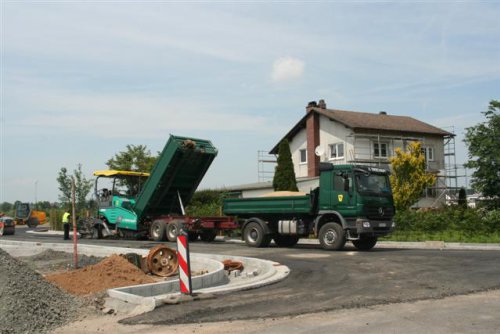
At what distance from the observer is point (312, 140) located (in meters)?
43.4

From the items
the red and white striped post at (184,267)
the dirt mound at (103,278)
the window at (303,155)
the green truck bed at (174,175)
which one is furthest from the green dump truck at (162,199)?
the window at (303,155)

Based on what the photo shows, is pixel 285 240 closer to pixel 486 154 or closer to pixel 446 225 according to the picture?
pixel 446 225

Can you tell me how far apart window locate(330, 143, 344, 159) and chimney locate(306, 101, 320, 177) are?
52.3 inches

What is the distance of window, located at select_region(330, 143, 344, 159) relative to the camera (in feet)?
136

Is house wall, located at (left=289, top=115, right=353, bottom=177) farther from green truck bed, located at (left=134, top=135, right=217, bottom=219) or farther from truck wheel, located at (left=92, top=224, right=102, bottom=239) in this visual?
truck wheel, located at (left=92, top=224, right=102, bottom=239)

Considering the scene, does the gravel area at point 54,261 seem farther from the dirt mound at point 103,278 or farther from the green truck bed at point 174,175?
the green truck bed at point 174,175

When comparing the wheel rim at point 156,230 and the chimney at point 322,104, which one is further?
the chimney at point 322,104

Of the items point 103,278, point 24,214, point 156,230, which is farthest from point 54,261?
→ point 24,214

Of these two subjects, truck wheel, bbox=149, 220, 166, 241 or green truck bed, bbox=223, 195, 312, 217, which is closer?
green truck bed, bbox=223, 195, 312, 217

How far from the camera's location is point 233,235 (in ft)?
91.1

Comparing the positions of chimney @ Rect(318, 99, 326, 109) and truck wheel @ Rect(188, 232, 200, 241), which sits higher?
chimney @ Rect(318, 99, 326, 109)

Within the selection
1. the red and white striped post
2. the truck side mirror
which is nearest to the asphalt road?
the red and white striped post

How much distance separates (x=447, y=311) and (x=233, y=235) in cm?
2043

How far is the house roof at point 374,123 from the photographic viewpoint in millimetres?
40375
